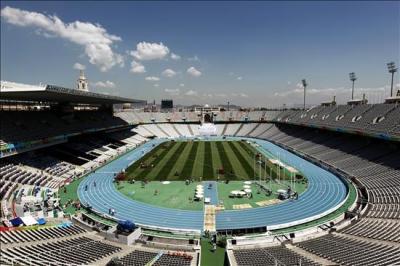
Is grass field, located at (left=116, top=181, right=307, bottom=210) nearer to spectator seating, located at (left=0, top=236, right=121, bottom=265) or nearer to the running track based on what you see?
the running track

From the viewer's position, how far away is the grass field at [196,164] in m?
50.2

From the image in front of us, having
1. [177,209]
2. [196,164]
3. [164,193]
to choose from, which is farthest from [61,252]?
[196,164]

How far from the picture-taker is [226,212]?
34375 mm

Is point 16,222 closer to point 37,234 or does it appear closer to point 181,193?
point 37,234

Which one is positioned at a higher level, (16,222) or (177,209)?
(16,222)

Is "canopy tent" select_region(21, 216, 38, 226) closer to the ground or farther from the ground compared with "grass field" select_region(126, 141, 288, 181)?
closer to the ground

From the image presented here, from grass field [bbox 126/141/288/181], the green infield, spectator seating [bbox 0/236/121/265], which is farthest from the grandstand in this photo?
the green infield

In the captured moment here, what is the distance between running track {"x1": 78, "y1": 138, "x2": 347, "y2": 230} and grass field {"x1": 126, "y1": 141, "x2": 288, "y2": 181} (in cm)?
786

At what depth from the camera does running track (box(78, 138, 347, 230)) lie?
1257 inches

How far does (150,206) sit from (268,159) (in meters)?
31.7

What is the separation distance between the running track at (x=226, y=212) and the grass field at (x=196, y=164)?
7.86 meters

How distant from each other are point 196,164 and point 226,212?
2486 centimetres

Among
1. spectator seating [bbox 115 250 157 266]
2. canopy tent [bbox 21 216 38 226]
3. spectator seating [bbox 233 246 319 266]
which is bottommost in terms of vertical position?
spectator seating [bbox 115 250 157 266]

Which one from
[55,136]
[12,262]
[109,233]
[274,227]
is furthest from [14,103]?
[274,227]
